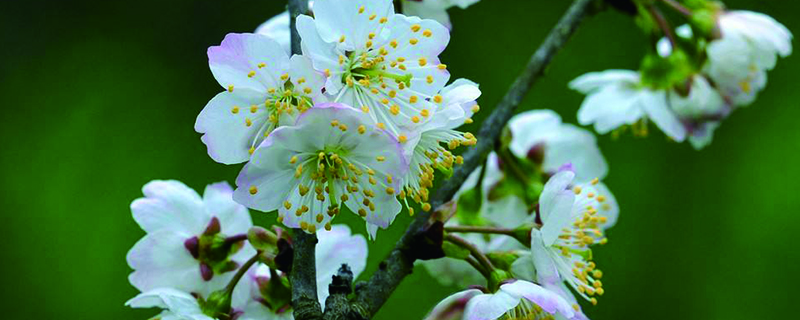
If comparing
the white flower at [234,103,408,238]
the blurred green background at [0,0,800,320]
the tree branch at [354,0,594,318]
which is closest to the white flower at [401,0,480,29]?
the tree branch at [354,0,594,318]

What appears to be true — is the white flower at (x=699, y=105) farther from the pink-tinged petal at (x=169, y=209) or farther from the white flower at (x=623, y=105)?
the pink-tinged petal at (x=169, y=209)

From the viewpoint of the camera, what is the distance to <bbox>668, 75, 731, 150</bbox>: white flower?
1.47m

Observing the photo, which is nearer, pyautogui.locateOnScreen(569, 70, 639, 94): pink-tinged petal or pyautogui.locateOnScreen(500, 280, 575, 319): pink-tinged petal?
pyautogui.locateOnScreen(500, 280, 575, 319): pink-tinged petal

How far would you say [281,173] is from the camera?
89 centimetres

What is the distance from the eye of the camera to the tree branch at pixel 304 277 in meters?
0.86

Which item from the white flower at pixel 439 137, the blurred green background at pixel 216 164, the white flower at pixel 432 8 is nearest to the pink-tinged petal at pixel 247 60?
the white flower at pixel 439 137

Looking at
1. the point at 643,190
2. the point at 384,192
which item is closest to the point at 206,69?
the point at 643,190

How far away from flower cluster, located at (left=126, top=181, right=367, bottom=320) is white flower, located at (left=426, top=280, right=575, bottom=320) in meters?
0.17

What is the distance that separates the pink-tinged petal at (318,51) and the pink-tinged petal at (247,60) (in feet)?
0.07

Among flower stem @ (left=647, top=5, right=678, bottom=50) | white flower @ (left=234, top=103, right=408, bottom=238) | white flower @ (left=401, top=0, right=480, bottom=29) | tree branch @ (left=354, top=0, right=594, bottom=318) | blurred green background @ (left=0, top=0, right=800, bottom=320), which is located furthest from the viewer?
blurred green background @ (left=0, top=0, right=800, bottom=320)

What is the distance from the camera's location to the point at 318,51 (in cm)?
89

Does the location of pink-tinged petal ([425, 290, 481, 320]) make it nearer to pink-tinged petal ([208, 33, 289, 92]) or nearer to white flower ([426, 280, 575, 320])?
white flower ([426, 280, 575, 320])

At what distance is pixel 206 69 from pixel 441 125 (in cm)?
266

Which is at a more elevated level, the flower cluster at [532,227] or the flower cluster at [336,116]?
the flower cluster at [336,116]
